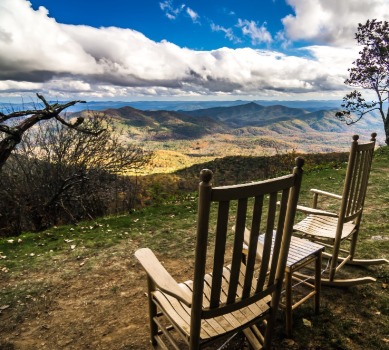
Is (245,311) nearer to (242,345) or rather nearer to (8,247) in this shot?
(242,345)

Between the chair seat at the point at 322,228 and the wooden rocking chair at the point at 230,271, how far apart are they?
4.94 ft

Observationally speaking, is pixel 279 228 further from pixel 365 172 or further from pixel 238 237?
pixel 365 172

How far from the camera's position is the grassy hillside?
3059 mm

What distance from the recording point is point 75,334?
127 inches

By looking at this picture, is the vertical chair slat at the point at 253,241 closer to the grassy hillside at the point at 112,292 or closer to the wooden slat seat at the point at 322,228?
the grassy hillside at the point at 112,292

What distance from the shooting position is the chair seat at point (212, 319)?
2117 millimetres

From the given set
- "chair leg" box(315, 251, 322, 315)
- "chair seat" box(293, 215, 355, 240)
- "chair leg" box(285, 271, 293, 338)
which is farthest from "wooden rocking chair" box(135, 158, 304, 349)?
"chair seat" box(293, 215, 355, 240)

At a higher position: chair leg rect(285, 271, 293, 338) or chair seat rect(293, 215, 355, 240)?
chair seat rect(293, 215, 355, 240)

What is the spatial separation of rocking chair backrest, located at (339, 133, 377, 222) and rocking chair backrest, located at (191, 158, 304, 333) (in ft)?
4.75

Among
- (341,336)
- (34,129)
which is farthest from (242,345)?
(34,129)

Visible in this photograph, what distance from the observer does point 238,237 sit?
1.91 meters

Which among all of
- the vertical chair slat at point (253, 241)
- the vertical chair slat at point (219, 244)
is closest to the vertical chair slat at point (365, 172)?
the vertical chair slat at point (253, 241)

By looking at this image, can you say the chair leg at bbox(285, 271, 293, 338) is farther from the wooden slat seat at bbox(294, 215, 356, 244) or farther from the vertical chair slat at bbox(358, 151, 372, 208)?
the vertical chair slat at bbox(358, 151, 372, 208)

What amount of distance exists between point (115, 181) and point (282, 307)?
28.6ft
